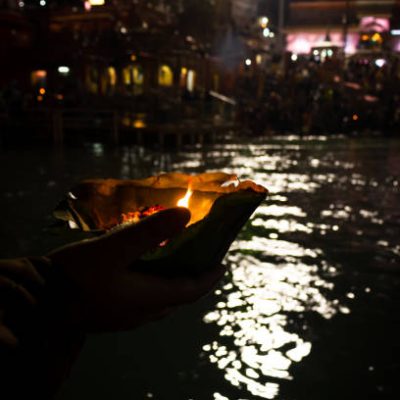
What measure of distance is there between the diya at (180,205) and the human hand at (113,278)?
0.31 ft

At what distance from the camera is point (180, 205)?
1.97m

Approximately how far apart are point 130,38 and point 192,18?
9.14m

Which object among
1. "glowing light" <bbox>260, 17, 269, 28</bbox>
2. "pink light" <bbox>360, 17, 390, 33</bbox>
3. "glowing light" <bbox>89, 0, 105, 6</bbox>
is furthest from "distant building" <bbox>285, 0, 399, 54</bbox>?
"glowing light" <bbox>89, 0, 105, 6</bbox>

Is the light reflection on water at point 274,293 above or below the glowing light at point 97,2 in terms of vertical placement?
below

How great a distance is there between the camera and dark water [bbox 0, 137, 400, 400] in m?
4.60

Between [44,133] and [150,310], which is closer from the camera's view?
[150,310]

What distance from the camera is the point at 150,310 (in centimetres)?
162

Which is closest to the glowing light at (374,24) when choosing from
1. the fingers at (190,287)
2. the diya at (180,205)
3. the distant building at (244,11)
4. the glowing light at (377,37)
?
the glowing light at (377,37)

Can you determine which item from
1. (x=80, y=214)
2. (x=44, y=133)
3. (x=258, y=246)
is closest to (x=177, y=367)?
(x=80, y=214)

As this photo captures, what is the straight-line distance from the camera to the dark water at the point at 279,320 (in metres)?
4.60

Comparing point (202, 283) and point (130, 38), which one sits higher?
point (130, 38)

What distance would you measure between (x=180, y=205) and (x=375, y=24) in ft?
153

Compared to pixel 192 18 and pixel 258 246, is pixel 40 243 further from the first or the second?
pixel 192 18

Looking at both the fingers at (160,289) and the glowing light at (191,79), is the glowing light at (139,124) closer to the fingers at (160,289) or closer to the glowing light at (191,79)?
the glowing light at (191,79)
